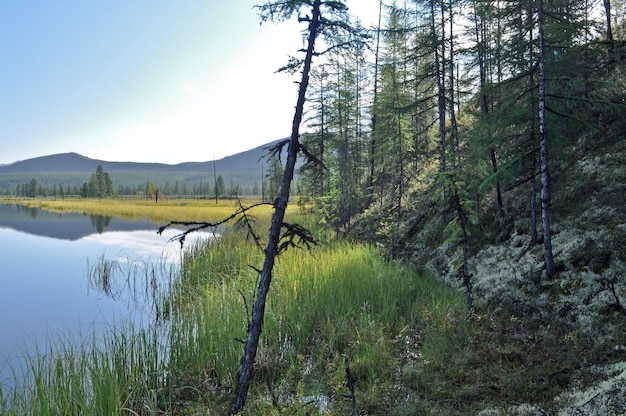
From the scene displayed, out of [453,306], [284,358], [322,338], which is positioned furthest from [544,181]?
[284,358]

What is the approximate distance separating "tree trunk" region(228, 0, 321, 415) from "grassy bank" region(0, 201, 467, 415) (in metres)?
0.32

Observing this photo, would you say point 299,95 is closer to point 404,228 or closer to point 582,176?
point 582,176

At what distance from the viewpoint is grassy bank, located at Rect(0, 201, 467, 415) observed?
4477mm

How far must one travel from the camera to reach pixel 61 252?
71.6 feet

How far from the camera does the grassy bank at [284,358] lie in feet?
14.7

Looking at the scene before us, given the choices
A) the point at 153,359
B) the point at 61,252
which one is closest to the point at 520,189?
the point at 153,359

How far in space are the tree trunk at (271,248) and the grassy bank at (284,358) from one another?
319 millimetres

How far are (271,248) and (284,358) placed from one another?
115 inches

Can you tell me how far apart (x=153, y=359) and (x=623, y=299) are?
28.4 ft

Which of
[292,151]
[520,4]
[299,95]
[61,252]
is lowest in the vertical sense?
[61,252]

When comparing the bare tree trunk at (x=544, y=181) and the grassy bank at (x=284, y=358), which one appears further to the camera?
the bare tree trunk at (x=544, y=181)

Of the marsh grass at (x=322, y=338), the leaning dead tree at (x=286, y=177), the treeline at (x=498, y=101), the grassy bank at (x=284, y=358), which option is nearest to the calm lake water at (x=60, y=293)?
the grassy bank at (x=284, y=358)

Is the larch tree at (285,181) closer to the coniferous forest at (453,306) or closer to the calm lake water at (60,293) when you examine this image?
the coniferous forest at (453,306)

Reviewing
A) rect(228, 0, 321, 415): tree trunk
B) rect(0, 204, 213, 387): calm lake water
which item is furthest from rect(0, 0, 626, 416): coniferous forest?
rect(0, 204, 213, 387): calm lake water
